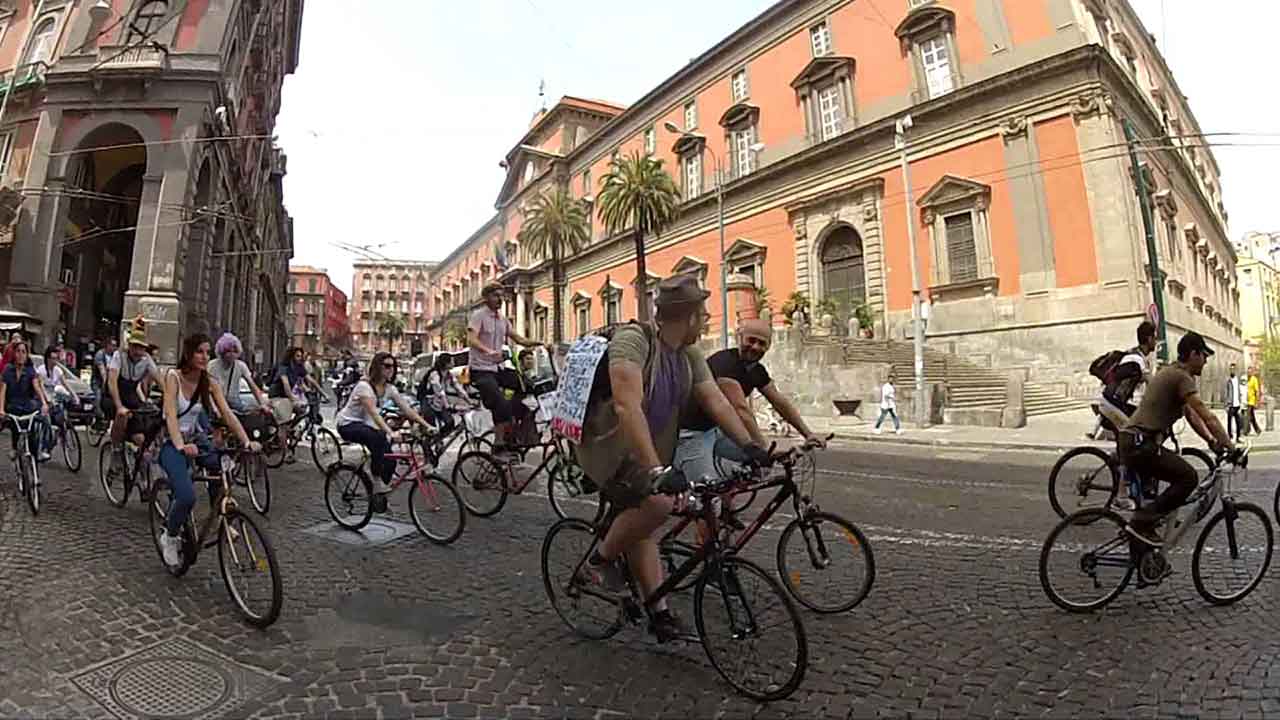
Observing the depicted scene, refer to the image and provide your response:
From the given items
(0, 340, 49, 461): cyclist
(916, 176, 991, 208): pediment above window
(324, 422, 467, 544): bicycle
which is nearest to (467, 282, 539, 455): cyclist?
(324, 422, 467, 544): bicycle

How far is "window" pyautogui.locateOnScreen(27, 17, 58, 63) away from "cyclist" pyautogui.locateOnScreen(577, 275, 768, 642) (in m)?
34.1

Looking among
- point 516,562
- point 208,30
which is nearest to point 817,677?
point 516,562

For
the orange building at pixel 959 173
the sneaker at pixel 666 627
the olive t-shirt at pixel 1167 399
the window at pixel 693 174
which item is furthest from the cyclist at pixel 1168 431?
the window at pixel 693 174

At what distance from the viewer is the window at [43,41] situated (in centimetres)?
2591

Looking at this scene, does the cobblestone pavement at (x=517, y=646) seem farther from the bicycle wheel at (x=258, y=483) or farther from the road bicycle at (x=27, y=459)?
the road bicycle at (x=27, y=459)

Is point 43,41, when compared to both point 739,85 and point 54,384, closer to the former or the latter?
point 54,384

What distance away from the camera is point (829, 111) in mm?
34531

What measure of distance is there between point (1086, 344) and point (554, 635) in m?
25.5

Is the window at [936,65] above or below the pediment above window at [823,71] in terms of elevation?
below

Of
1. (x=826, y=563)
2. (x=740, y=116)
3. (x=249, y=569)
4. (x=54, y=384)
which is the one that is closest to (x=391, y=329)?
(x=740, y=116)

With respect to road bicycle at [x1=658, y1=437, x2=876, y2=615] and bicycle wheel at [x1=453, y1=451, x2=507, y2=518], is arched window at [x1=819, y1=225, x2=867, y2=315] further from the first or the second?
road bicycle at [x1=658, y1=437, x2=876, y2=615]

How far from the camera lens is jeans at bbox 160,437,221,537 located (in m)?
4.48

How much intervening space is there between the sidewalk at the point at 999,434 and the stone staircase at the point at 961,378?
3.56ft

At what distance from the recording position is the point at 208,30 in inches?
953
